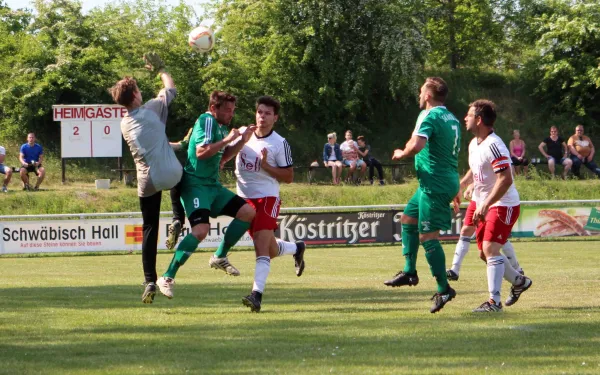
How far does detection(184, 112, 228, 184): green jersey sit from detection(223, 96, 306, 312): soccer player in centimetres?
28

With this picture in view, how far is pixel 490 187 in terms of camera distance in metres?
9.61

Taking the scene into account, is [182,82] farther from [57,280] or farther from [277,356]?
[277,356]

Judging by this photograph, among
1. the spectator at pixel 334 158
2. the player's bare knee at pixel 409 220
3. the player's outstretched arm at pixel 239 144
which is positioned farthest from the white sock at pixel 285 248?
the spectator at pixel 334 158

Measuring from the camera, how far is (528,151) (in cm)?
3694

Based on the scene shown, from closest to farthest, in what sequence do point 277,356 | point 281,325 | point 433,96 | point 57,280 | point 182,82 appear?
point 277,356 < point 281,325 < point 433,96 < point 57,280 < point 182,82

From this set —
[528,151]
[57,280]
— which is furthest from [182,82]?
[57,280]

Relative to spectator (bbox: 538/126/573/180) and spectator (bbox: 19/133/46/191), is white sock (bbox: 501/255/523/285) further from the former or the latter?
spectator (bbox: 19/133/46/191)

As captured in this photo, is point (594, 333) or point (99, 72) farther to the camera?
point (99, 72)

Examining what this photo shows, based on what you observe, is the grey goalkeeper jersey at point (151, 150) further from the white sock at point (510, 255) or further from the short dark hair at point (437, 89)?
the white sock at point (510, 255)

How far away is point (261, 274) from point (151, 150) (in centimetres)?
153

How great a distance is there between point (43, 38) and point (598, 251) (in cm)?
2315

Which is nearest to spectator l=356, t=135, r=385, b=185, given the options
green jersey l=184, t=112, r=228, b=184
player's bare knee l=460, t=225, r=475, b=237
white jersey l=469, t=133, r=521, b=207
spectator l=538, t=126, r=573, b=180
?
spectator l=538, t=126, r=573, b=180

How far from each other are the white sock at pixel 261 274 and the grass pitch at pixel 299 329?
284 mm

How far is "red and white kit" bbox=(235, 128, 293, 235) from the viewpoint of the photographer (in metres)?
9.41
